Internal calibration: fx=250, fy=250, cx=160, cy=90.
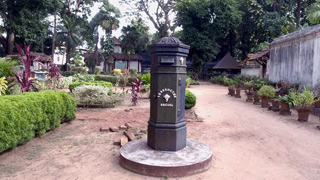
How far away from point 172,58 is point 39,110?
9.82 ft

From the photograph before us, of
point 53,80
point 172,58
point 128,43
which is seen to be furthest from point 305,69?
point 128,43

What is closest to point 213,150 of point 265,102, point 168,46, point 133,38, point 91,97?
point 168,46

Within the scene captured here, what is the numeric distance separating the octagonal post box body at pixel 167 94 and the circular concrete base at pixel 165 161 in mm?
217

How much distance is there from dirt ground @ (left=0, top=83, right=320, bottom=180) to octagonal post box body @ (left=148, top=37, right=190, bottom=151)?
2.68 feet

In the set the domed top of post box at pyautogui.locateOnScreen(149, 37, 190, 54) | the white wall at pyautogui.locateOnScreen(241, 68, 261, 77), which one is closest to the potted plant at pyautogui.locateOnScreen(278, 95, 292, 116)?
the domed top of post box at pyautogui.locateOnScreen(149, 37, 190, 54)

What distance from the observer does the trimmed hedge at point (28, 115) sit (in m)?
4.19

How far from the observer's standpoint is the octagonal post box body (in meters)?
4.41

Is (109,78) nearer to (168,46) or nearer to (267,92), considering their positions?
(267,92)

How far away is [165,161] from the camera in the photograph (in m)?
3.96

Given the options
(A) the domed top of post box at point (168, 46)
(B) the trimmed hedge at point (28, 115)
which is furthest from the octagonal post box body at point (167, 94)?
(B) the trimmed hedge at point (28, 115)

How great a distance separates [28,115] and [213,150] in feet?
12.1

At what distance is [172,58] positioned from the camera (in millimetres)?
4395

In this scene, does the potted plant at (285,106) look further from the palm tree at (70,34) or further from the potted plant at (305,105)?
the palm tree at (70,34)

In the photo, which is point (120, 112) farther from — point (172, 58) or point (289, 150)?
point (289, 150)
